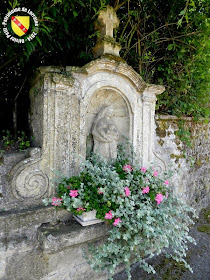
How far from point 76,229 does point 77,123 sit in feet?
3.79

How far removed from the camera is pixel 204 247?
299cm

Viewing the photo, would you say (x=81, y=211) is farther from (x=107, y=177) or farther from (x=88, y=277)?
(x=88, y=277)

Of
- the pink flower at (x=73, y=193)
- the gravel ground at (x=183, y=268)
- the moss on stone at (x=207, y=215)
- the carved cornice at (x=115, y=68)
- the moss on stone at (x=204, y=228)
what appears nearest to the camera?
the pink flower at (x=73, y=193)

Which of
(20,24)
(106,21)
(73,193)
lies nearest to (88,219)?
(73,193)

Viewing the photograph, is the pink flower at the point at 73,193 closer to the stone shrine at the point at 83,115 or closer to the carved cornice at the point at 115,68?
the stone shrine at the point at 83,115

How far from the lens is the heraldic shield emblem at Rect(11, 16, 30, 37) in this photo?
180cm

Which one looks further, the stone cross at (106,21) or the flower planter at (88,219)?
the stone cross at (106,21)

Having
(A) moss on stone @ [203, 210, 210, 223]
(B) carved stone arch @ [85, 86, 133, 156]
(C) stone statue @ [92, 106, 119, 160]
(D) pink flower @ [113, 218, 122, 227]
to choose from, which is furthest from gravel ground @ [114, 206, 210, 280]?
(B) carved stone arch @ [85, 86, 133, 156]

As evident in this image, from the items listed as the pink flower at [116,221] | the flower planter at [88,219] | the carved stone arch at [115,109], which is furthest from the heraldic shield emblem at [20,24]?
the pink flower at [116,221]

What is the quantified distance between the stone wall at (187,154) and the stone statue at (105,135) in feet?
3.85

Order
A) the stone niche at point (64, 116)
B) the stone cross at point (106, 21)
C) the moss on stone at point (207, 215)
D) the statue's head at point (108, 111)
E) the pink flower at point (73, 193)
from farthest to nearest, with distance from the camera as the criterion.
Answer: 1. the moss on stone at point (207, 215)
2. the statue's head at point (108, 111)
3. the stone cross at point (106, 21)
4. the stone niche at point (64, 116)
5. the pink flower at point (73, 193)

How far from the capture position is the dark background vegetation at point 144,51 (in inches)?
107

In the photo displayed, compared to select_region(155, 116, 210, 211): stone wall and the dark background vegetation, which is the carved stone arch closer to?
the dark background vegetation

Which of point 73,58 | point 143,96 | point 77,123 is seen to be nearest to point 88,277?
point 77,123
